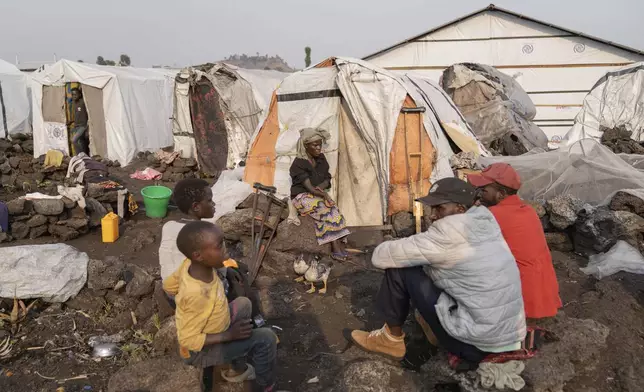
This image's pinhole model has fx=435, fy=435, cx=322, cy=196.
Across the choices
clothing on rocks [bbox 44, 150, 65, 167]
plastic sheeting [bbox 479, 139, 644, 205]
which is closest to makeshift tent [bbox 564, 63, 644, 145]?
plastic sheeting [bbox 479, 139, 644, 205]

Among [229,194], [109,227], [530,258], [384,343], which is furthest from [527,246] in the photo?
[109,227]

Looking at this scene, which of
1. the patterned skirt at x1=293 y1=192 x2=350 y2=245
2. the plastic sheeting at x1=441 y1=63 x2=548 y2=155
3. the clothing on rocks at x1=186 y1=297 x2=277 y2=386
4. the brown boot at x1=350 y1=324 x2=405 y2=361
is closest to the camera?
the clothing on rocks at x1=186 y1=297 x2=277 y2=386

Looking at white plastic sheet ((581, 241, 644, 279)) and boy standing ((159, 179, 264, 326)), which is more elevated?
boy standing ((159, 179, 264, 326))

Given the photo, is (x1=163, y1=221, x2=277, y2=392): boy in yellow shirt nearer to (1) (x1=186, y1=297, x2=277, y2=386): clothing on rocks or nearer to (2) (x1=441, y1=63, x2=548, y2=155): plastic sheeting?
(1) (x1=186, y1=297, x2=277, y2=386): clothing on rocks

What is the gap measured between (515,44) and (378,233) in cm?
1132

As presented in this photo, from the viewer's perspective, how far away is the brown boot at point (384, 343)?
3.09 m

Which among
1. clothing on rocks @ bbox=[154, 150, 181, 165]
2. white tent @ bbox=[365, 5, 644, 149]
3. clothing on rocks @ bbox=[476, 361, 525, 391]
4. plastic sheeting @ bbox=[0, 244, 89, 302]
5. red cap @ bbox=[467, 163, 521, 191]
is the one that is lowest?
clothing on rocks @ bbox=[476, 361, 525, 391]

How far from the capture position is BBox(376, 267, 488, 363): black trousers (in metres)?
2.73

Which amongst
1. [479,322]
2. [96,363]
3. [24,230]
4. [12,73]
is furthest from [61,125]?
[479,322]

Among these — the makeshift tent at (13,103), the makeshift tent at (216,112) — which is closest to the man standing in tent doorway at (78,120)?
the makeshift tent at (216,112)

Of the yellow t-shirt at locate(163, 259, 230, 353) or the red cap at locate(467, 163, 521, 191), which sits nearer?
the yellow t-shirt at locate(163, 259, 230, 353)

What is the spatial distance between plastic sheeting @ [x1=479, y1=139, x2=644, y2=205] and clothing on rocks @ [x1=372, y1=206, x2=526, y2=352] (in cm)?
380

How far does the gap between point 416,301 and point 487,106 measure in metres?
7.73

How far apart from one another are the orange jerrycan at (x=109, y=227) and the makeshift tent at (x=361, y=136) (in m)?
2.16
